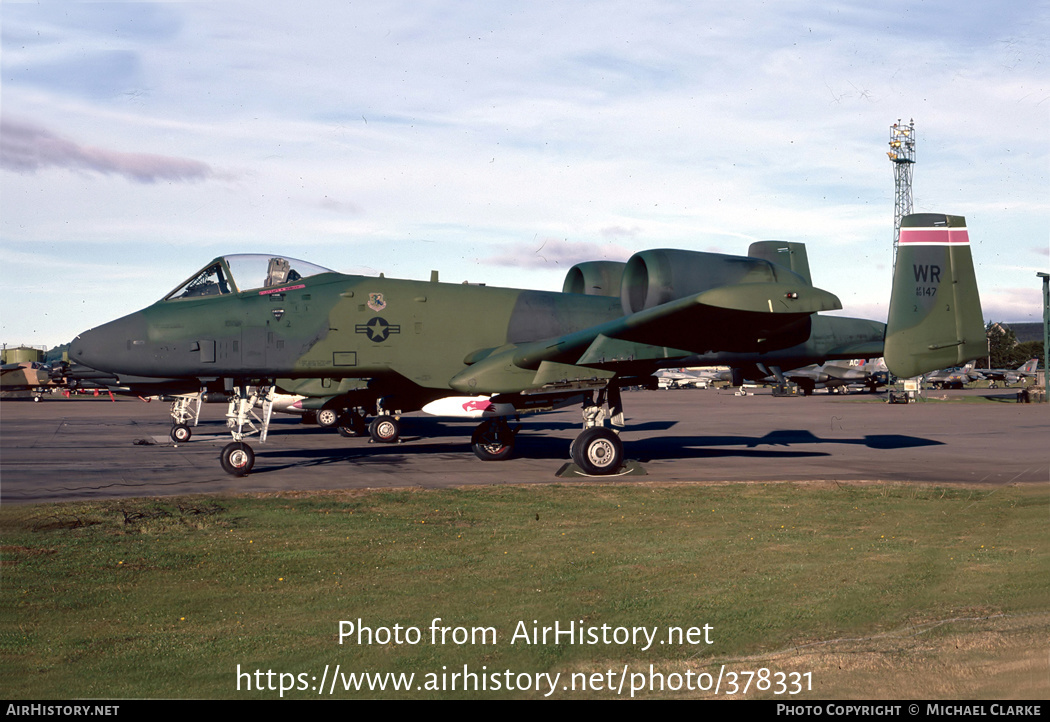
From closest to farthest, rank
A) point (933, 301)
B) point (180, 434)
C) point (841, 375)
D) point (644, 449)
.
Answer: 1. point (933, 301)
2. point (644, 449)
3. point (180, 434)
4. point (841, 375)

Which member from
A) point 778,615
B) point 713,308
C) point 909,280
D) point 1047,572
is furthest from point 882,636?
point 909,280

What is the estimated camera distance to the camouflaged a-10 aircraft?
1497 centimetres

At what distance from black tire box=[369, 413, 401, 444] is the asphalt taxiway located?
48 cm

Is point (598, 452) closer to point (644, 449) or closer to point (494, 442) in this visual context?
point (494, 442)

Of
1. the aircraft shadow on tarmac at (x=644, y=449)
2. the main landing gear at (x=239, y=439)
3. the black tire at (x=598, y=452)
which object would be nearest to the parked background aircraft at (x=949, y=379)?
the aircraft shadow on tarmac at (x=644, y=449)

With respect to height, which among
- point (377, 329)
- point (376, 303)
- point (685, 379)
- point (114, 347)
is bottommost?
point (685, 379)

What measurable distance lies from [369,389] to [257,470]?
4981mm

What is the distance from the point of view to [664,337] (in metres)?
14.5

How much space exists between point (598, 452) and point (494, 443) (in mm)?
4031

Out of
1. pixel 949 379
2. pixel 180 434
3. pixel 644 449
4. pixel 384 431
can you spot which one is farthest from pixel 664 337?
pixel 949 379

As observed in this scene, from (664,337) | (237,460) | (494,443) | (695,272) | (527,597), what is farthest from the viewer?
(494,443)

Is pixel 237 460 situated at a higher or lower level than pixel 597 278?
lower
